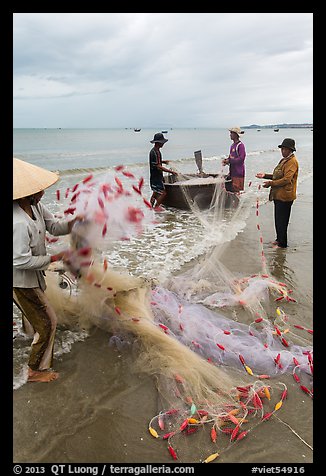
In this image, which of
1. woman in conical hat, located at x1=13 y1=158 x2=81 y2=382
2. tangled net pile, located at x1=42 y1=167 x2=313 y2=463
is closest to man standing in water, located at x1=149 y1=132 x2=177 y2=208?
tangled net pile, located at x1=42 y1=167 x2=313 y2=463

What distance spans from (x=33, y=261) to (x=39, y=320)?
0.62 meters

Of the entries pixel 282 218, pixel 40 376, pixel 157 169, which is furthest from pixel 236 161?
pixel 40 376

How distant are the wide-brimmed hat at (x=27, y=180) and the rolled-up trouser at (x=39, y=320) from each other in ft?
2.89

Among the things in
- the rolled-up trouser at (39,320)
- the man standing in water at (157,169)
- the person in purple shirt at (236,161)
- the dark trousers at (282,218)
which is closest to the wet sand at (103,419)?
the rolled-up trouser at (39,320)

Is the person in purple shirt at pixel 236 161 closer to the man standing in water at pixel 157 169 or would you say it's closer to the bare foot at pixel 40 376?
the man standing in water at pixel 157 169

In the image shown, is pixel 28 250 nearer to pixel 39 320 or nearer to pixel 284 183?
pixel 39 320

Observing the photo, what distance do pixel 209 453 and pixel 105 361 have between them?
146cm

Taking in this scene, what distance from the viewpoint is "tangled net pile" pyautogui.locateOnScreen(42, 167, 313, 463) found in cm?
296

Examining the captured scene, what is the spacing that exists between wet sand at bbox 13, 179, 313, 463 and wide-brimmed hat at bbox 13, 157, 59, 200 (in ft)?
6.01

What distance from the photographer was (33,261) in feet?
10.2
